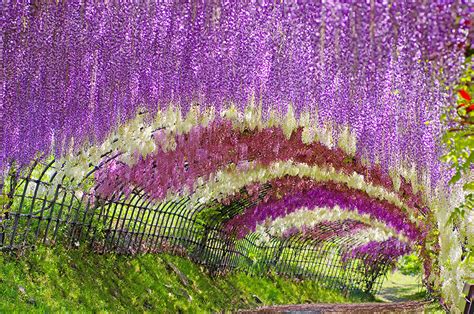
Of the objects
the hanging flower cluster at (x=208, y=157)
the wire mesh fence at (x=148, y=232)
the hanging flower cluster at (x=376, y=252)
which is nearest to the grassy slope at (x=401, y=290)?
the hanging flower cluster at (x=376, y=252)

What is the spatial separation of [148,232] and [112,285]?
3.73 metres

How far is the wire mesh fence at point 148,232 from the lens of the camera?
498 inches

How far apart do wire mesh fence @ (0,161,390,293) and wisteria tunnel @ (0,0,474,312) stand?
3.2 inches

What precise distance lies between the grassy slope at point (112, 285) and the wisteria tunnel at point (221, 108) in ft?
1.22

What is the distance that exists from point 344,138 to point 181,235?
24.4 ft

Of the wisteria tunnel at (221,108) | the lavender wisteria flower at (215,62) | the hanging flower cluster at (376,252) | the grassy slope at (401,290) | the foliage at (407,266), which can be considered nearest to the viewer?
the lavender wisteria flower at (215,62)

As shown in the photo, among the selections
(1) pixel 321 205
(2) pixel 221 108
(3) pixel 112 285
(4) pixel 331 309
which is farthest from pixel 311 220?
(2) pixel 221 108

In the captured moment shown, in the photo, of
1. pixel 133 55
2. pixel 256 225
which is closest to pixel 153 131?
pixel 133 55

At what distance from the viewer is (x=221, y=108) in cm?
1080

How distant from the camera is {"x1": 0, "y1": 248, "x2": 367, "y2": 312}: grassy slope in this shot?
11336mm

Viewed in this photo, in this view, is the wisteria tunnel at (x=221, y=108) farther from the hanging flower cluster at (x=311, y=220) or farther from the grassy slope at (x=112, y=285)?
the hanging flower cluster at (x=311, y=220)

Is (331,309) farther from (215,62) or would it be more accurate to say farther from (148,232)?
(215,62)

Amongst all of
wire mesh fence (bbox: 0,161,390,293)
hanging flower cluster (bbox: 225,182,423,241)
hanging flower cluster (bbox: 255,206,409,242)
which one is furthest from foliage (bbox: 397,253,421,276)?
hanging flower cluster (bbox: 225,182,423,241)

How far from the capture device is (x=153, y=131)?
13.2 m
